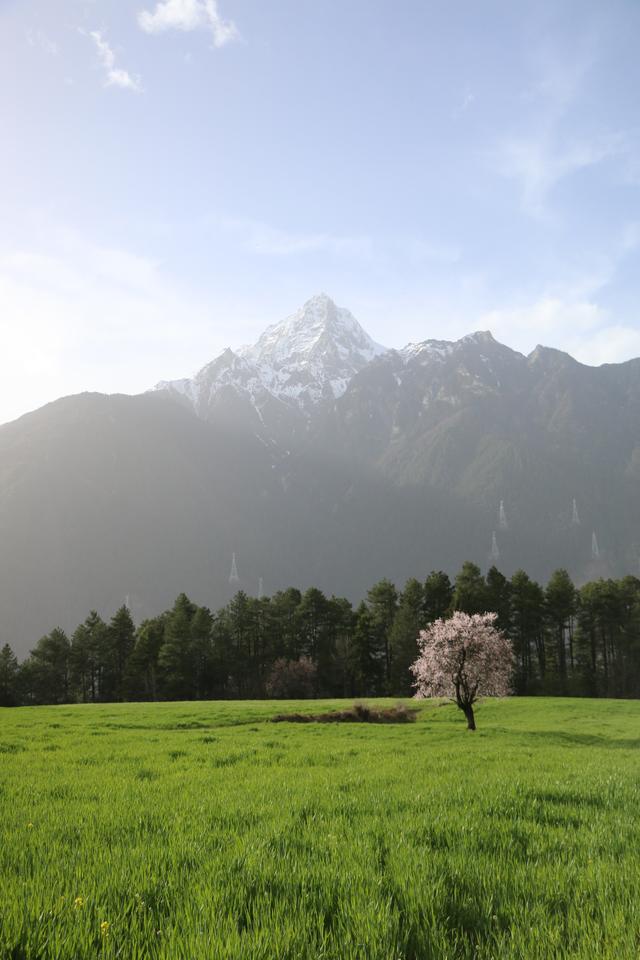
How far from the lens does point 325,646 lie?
104312mm

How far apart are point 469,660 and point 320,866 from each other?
36.1 m

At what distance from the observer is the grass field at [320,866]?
4363 mm

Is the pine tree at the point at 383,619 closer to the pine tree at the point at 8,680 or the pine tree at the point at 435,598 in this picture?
the pine tree at the point at 435,598

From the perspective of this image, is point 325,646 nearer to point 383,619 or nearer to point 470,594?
point 383,619

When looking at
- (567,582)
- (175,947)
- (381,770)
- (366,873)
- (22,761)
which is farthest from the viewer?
(567,582)

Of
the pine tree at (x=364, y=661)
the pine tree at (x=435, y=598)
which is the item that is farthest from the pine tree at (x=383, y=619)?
the pine tree at (x=435, y=598)

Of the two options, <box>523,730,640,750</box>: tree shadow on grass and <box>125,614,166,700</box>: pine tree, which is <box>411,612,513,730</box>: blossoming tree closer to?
<box>523,730,640,750</box>: tree shadow on grass

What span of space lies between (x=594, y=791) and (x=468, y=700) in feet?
102

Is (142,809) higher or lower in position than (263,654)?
higher

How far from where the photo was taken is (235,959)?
3916mm

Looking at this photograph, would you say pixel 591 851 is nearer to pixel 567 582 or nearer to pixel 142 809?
pixel 142 809

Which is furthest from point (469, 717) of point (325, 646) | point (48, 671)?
point (48, 671)

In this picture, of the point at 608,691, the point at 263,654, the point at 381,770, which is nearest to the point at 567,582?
the point at 608,691

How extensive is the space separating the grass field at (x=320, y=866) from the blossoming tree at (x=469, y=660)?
86.1 feet
